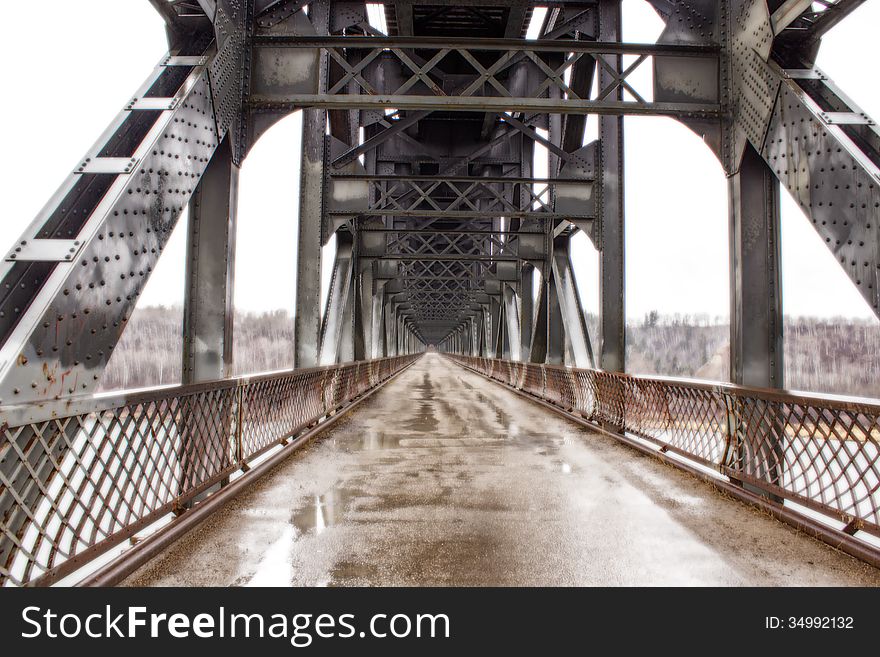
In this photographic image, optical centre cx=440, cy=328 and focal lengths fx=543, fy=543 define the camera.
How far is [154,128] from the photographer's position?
181 inches

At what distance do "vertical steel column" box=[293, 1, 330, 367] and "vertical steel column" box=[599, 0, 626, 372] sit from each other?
5.57m

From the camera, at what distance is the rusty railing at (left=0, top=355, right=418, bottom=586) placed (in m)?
2.72

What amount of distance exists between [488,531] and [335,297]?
9091 millimetres

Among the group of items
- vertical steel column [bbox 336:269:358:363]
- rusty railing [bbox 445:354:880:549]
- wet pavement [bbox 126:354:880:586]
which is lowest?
wet pavement [bbox 126:354:880:586]

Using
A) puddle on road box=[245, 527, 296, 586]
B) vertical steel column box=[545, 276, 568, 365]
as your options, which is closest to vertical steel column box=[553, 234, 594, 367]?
vertical steel column box=[545, 276, 568, 365]

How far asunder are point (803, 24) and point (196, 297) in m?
6.94

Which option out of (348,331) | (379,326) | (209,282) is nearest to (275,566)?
(209,282)

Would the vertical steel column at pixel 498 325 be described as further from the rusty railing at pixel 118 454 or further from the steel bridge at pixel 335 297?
the rusty railing at pixel 118 454

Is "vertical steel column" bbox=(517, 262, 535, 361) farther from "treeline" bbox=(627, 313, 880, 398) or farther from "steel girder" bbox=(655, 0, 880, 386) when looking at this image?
"steel girder" bbox=(655, 0, 880, 386)

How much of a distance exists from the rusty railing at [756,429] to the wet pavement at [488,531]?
0.38 m

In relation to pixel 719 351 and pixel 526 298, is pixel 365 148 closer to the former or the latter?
pixel 526 298

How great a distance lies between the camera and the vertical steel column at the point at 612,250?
10.7 m

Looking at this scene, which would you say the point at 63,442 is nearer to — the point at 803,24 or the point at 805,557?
the point at 805,557

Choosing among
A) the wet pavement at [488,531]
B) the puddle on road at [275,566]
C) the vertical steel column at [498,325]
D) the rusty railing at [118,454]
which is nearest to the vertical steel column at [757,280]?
the wet pavement at [488,531]
